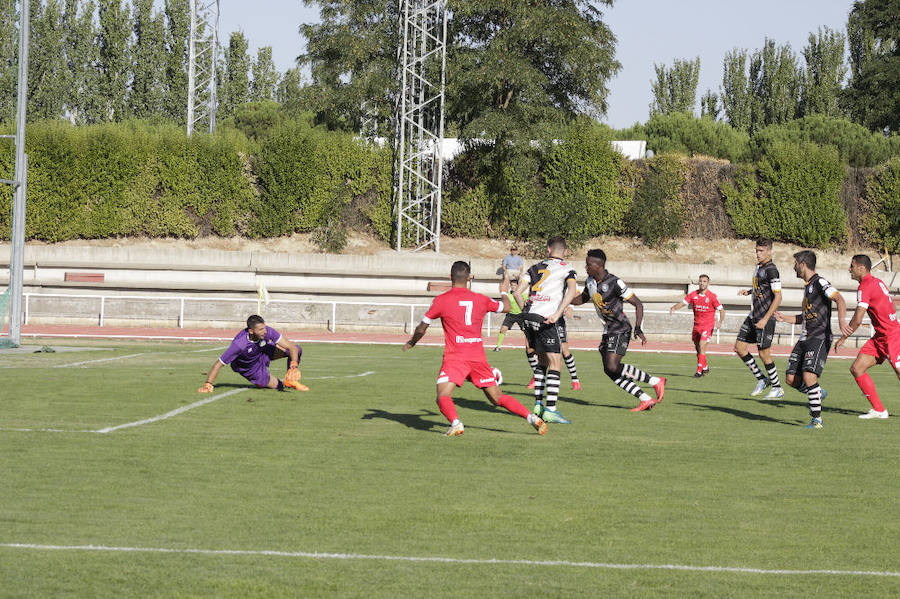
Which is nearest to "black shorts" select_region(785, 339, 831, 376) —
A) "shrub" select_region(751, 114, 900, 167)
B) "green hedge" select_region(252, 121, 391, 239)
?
"green hedge" select_region(252, 121, 391, 239)

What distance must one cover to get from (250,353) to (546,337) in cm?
462

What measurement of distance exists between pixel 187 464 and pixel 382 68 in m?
36.8

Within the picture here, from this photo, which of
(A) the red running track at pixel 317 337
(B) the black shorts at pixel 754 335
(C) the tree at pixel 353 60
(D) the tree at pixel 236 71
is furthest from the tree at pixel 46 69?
(B) the black shorts at pixel 754 335

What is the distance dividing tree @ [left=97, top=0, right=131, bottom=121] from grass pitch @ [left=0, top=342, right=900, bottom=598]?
162 feet

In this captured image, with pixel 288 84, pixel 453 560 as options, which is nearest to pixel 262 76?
pixel 288 84

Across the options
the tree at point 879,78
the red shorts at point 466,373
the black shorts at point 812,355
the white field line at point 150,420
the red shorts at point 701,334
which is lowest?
the white field line at point 150,420

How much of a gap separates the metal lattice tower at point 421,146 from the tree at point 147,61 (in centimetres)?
2259

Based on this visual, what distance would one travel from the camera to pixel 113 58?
6044 centimetres

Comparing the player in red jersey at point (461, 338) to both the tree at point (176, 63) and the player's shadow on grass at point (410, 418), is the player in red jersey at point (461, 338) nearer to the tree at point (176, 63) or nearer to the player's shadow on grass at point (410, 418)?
the player's shadow on grass at point (410, 418)

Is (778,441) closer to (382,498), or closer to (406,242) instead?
(382,498)

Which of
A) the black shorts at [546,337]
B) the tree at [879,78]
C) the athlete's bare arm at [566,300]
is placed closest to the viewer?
the athlete's bare arm at [566,300]

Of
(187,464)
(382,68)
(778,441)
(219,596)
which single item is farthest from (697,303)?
(382,68)

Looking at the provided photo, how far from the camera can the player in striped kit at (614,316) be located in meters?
13.4

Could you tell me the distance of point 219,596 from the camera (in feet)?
18.2
